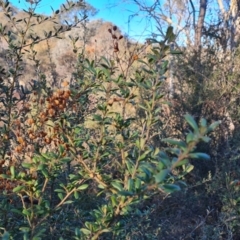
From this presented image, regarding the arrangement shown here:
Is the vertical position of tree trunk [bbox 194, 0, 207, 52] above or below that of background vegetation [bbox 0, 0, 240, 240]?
above

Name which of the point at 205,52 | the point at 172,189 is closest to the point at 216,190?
the point at 205,52

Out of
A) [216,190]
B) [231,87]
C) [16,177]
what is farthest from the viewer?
[231,87]

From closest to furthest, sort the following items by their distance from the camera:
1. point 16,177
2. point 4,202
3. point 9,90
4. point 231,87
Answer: point 16,177
point 4,202
point 9,90
point 231,87

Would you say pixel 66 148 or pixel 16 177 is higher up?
pixel 66 148

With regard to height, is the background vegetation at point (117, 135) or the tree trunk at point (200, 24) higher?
the tree trunk at point (200, 24)

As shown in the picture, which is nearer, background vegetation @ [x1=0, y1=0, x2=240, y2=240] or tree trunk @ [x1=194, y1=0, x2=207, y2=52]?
background vegetation @ [x1=0, y1=0, x2=240, y2=240]

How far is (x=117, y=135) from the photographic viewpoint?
5.84ft

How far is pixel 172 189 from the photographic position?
91 cm

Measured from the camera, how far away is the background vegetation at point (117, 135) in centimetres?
133

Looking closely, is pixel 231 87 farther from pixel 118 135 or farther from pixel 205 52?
pixel 118 135

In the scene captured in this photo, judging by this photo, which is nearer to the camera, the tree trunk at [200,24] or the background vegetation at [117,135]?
the background vegetation at [117,135]

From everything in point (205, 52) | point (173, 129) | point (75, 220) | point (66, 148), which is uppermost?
point (205, 52)

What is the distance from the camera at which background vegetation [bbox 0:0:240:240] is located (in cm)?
133

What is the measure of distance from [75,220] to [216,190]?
226 centimetres
